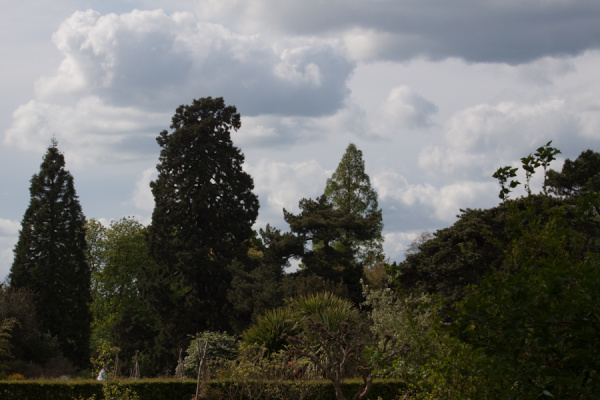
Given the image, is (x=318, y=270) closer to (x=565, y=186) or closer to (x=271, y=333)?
(x=565, y=186)

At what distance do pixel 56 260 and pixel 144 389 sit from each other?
1936cm

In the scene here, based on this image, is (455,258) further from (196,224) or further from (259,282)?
(196,224)

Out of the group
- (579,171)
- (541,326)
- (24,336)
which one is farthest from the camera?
(579,171)

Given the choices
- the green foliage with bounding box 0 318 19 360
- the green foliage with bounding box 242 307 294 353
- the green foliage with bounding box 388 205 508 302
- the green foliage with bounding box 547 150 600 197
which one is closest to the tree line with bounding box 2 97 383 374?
the green foliage with bounding box 0 318 19 360

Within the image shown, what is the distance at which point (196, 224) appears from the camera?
35031 millimetres

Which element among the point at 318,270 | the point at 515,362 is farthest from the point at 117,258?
the point at 515,362

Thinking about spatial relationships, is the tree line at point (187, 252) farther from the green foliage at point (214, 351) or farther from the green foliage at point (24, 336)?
the green foliage at point (214, 351)

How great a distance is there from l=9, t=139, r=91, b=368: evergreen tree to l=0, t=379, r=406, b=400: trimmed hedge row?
1580 centimetres

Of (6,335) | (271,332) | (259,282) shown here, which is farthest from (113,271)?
(271,332)

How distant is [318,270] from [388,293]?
50.0 ft

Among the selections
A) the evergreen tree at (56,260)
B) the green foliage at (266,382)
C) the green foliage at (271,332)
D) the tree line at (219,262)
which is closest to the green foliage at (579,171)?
the tree line at (219,262)

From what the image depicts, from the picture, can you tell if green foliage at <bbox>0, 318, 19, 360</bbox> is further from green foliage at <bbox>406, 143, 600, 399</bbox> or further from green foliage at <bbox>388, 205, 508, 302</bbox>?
green foliage at <bbox>406, 143, 600, 399</bbox>

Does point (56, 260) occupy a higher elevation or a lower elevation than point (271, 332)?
higher

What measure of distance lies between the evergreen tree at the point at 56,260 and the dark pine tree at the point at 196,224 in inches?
134
